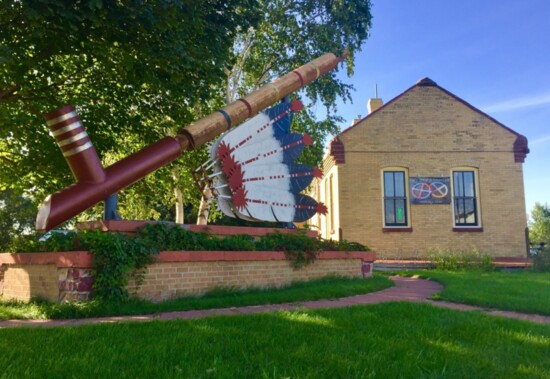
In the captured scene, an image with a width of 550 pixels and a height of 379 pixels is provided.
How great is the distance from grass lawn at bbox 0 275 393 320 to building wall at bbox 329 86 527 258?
9914mm

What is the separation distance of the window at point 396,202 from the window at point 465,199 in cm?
204

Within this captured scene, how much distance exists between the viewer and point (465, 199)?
60.5 feet

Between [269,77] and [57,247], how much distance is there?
11691 millimetres

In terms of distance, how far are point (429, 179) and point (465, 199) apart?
5.67ft

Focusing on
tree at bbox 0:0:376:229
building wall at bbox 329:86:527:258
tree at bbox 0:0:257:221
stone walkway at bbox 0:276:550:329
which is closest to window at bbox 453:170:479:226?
building wall at bbox 329:86:527:258

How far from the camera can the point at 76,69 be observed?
10008mm

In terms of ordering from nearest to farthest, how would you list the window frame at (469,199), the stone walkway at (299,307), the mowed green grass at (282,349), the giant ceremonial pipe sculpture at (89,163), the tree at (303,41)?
1. the mowed green grass at (282,349)
2. the stone walkway at (299,307)
3. the giant ceremonial pipe sculpture at (89,163)
4. the tree at (303,41)
5. the window frame at (469,199)

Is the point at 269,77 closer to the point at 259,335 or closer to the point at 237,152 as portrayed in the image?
the point at 237,152

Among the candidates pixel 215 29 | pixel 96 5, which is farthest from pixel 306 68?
pixel 96 5

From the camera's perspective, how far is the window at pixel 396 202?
18312 mm

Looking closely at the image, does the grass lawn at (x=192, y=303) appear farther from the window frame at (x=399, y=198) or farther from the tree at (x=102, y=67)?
the window frame at (x=399, y=198)

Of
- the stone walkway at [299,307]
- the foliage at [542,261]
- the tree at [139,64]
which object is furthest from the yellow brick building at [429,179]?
the stone walkway at [299,307]

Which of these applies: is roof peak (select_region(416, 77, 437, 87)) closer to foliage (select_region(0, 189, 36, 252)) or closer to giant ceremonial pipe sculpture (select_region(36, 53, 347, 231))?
giant ceremonial pipe sculpture (select_region(36, 53, 347, 231))

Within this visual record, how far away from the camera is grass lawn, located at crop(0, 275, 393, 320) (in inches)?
210
